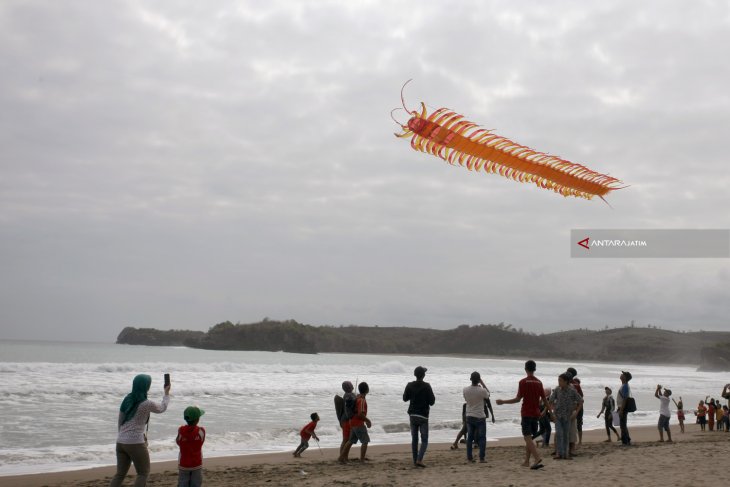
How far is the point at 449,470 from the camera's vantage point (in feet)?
26.2

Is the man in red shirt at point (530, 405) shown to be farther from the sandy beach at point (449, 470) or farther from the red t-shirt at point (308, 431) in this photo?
the red t-shirt at point (308, 431)

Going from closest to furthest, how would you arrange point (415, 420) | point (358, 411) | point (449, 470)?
point (449, 470)
point (415, 420)
point (358, 411)

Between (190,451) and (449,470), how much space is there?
154 inches

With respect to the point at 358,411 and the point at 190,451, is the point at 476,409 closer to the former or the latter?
the point at 358,411

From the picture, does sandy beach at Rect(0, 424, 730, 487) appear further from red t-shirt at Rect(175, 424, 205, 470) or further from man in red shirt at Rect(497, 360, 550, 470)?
red t-shirt at Rect(175, 424, 205, 470)

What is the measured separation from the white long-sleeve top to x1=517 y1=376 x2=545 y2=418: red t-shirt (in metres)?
4.67

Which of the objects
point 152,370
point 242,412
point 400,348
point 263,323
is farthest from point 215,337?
point 242,412

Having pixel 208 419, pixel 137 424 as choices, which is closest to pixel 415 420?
pixel 137 424

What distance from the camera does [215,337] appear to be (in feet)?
367

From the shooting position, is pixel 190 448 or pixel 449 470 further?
pixel 449 470

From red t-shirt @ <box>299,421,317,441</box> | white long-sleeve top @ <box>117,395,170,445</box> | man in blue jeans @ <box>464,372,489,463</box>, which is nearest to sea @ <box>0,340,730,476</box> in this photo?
red t-shirt @ <box>299,421,317,441</box>

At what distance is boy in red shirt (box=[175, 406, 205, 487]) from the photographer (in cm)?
530

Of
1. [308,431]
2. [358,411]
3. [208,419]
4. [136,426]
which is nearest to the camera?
[136,426]

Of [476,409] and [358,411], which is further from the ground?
[476,409]
